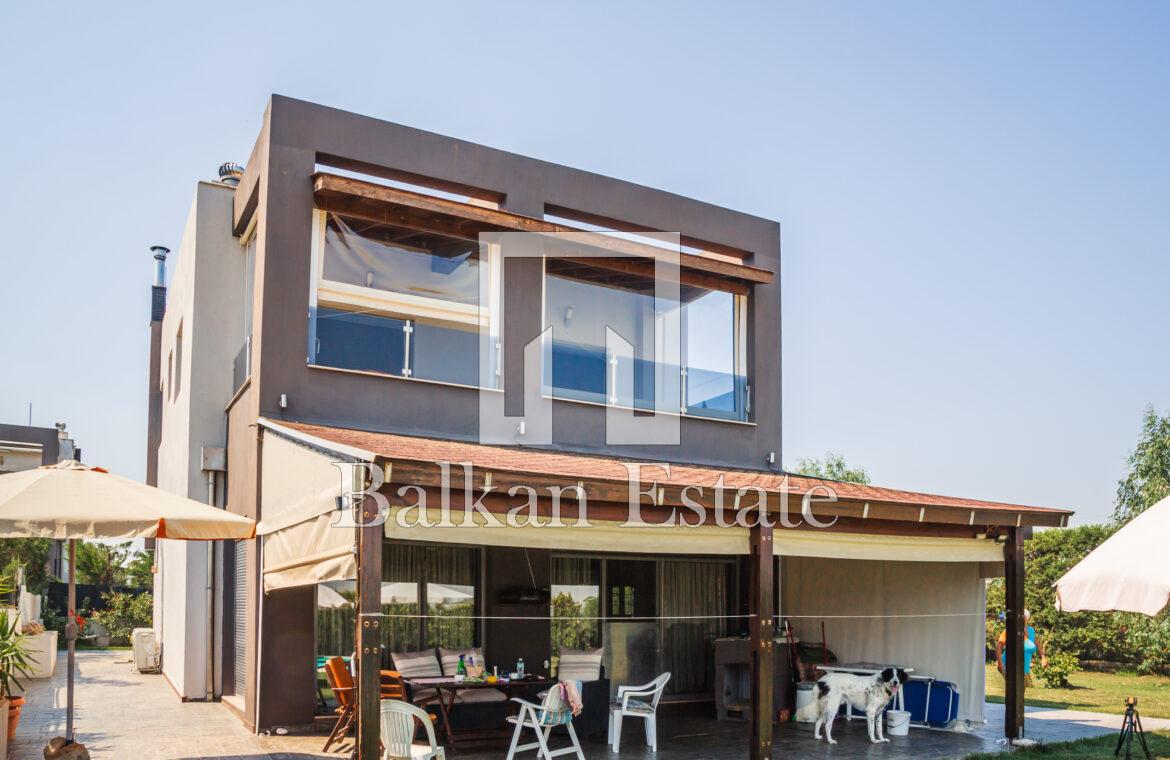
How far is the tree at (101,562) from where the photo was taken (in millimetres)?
28656

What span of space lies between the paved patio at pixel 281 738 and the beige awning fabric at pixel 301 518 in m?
1.55

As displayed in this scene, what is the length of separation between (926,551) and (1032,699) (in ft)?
21.7

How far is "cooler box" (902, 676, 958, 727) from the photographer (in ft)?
38.9

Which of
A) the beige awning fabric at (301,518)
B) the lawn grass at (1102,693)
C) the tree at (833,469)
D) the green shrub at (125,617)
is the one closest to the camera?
the beige awning fabric at (301,518)

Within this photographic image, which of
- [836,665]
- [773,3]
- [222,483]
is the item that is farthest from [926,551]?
[222,483]

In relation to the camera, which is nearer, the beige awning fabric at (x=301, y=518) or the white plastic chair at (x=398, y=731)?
the beige awning fabric at (x=301, y=518)

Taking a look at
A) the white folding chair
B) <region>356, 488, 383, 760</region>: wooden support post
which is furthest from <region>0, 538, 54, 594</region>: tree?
<region>356, 488, 383, 760</region>: wooden support post

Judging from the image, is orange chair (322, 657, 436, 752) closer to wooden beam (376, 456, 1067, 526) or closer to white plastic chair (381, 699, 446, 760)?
white plastic chair (381, 699, 446, 760)

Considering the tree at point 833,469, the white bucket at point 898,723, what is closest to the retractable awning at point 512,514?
the white bucket at point 898,723

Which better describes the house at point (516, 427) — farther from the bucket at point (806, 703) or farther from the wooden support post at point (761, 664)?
the bucket at point (806, 703)

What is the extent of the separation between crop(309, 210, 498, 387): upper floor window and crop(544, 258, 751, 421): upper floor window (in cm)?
96

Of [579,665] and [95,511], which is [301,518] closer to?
[95,511]

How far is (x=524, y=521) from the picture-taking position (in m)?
7.66

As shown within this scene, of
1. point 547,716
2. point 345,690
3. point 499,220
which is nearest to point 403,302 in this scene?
point 499,220
